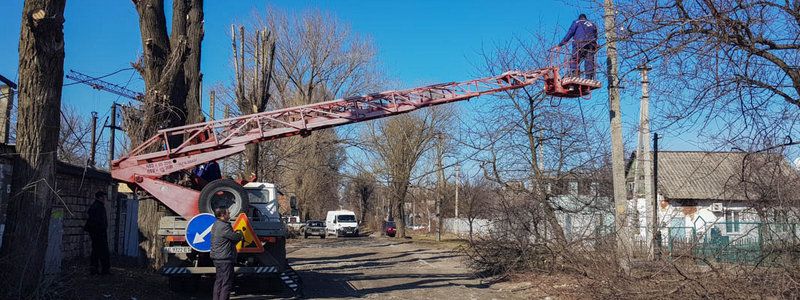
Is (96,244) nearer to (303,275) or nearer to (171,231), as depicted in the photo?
(171,231)

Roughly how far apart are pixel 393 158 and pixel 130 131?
34921 millimetres

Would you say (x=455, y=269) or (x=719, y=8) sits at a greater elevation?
(x=719, y=8)

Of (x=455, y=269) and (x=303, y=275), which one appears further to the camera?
(x=455, y=269)

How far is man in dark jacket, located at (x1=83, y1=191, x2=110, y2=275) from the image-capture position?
1183cm

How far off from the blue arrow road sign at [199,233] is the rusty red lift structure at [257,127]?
114 centimetres

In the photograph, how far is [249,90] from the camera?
2631cm

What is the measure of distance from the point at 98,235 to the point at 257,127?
3.39m

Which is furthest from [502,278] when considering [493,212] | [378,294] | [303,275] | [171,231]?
[171,231]

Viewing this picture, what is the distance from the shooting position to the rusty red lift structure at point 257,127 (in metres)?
11.8

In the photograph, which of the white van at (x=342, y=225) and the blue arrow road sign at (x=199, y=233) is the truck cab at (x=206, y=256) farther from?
the white van at (x=342, y=225)

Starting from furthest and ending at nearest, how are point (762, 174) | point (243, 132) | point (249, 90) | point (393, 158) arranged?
point (393, 158) → point (249, 90) → point (243, 132) → point (762, 174)

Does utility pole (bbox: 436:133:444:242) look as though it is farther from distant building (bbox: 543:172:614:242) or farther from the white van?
distant building (bbox: 543:172:614:242)

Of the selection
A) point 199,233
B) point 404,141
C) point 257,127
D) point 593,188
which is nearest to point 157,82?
point 257,127

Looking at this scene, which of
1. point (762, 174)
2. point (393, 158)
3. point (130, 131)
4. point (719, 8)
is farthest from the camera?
point (393, 158)
